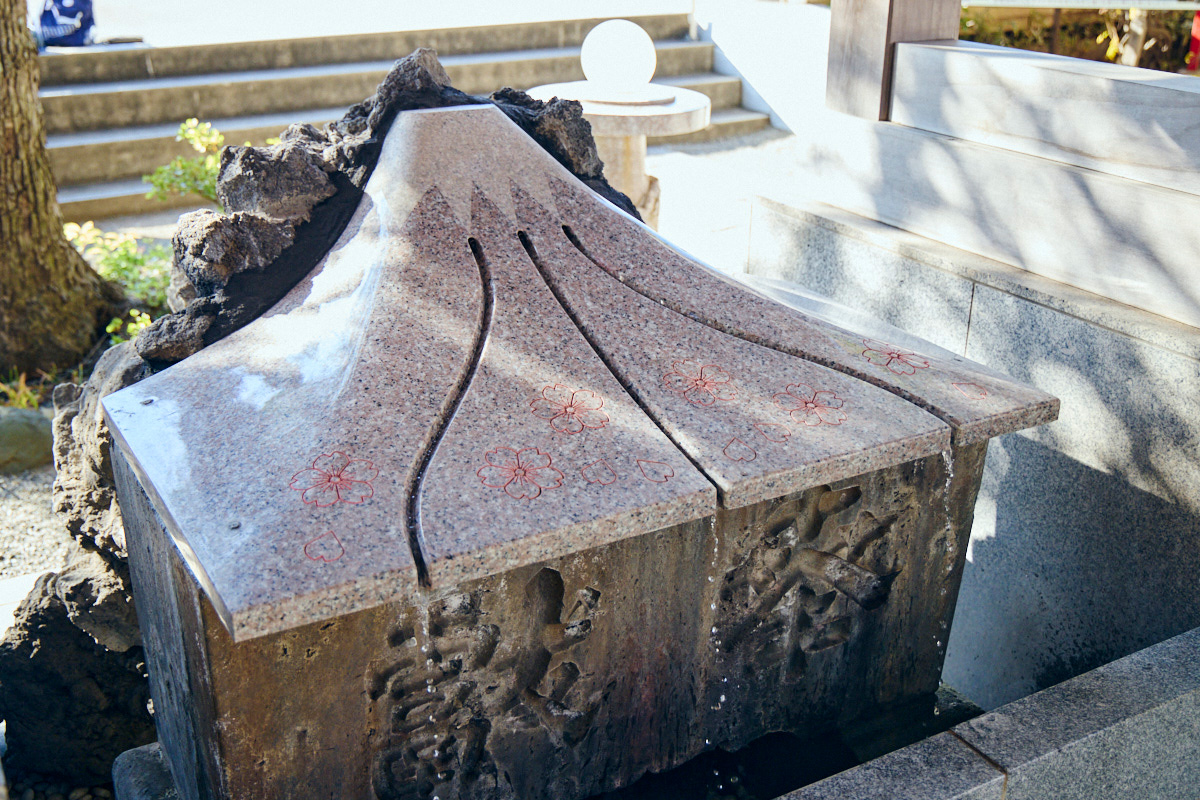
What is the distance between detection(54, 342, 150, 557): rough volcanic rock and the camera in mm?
2773

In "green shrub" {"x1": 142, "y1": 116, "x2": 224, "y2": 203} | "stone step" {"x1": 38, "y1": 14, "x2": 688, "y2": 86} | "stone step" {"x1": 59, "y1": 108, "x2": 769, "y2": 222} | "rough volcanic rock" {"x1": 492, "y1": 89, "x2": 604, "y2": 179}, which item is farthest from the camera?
"stone step" {"x1": 38, "y1": 14, "x2": 688, "y2": 86}

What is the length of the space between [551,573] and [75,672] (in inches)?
69.0

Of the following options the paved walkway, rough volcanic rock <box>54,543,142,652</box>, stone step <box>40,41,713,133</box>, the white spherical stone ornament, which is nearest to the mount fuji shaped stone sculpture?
rough volcanic rock <box>54,543,142,652</box>

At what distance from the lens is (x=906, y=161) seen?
144 inches

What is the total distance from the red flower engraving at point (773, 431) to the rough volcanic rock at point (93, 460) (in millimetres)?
1665

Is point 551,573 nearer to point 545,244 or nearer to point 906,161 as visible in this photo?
point 545,244

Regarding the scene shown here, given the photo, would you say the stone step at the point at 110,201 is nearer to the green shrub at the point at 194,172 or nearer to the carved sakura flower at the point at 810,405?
the green shrub at the point at 194,172

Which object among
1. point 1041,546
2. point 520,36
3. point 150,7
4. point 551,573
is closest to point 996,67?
point 1041,546

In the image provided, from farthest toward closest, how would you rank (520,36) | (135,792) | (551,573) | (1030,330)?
(520,36) → (1030,330) → (135,792) → (551,573)

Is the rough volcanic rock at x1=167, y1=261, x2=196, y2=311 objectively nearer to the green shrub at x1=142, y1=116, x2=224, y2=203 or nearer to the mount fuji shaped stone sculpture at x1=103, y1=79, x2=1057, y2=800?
the mount fuji shaped stone sculpture at x1=103, y1=79, x2=1057, y2=800

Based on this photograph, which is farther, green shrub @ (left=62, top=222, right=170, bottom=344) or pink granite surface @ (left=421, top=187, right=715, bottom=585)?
green shrub @ (left=62, top=222, right=170, bottom=344)

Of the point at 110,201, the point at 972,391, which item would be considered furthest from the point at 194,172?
the point at 972,391

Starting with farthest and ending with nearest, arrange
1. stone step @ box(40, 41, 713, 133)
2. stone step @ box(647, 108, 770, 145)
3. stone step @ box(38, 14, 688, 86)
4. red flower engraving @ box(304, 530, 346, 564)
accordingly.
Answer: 1. stone step @ box(647, 108, 770, 145)
2. stone step @ box(38, 14, 688, 86)
3. stone step @ box(40, 41, 713, 133)
4. red flower engraving @ box(304, 530, 346, 564)

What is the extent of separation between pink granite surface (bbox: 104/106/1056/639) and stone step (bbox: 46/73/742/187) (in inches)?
209
